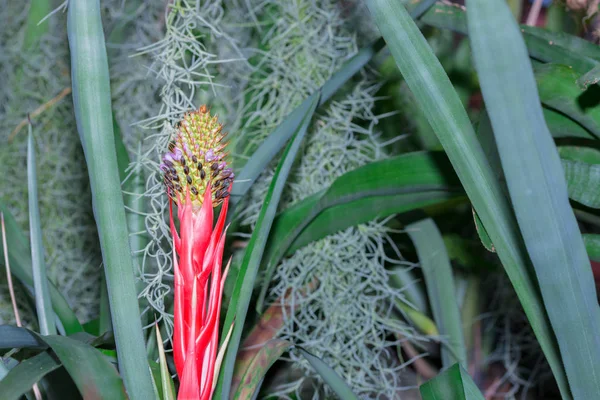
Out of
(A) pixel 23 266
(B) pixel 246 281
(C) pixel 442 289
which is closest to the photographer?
Result: (B) pixel 246 281

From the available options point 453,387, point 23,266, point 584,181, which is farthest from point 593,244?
point 23,266

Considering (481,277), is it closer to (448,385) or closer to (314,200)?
(314,200)

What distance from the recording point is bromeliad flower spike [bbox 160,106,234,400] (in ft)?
0.88

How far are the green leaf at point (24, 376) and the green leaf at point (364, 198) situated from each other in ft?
0.67

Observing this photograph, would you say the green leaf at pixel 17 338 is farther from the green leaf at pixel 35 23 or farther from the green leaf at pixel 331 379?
the green leaf at pixel 35 23

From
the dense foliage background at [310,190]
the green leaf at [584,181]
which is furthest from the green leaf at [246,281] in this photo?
the green leaf at [584,181]

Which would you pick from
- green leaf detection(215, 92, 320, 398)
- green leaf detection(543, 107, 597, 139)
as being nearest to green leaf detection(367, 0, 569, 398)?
green leaf detection(215, 92, 320, 398)

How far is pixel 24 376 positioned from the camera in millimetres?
277

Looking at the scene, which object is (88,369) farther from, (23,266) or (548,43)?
(548,43)

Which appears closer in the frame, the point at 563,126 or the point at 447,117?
the point at 447,117

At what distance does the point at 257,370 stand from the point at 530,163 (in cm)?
21

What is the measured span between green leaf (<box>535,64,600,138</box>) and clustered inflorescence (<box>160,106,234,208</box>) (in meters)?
0.28

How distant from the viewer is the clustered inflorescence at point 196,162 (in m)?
0.27

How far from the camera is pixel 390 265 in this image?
2.38ft
